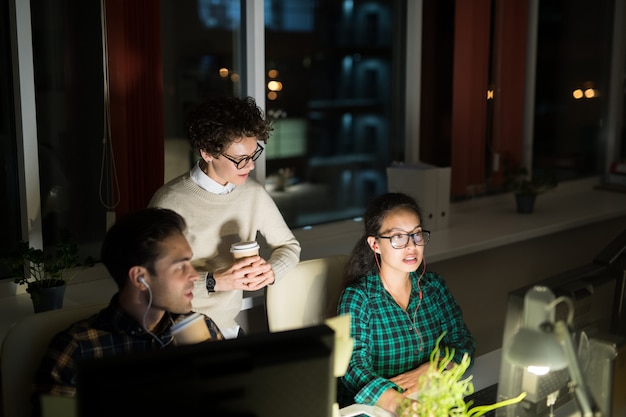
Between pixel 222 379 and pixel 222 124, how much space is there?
126cm

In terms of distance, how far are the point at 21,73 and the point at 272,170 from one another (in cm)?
135

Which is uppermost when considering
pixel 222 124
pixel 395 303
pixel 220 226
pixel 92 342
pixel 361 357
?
pixel 222 124

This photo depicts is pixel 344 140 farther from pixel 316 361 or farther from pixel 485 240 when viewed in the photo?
pixel 316 361

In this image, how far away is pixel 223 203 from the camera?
98.1 inches

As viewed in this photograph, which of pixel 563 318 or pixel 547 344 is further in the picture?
pixel 563 318

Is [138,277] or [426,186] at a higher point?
[138,277]

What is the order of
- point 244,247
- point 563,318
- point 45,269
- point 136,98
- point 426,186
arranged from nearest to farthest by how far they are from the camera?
point 563,318 → point 244,247 → point 45,269 → point 136,98 → point 426,186

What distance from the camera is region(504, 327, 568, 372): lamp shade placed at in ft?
4.50

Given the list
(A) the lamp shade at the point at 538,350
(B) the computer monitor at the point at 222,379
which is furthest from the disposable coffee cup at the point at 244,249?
(A) the lamp shade at the point at 538,350

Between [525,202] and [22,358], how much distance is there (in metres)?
3.25

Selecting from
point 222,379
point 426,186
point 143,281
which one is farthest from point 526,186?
point 222,379

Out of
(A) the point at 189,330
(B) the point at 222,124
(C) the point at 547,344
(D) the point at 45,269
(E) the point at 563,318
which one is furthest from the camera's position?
(D) the point at 45,269

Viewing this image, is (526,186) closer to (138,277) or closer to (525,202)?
(525,202)

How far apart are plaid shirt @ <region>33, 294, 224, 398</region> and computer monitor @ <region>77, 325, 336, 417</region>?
52 centimetres
